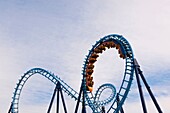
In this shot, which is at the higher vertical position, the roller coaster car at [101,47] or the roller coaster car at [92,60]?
the roller coaster car at [101,47]

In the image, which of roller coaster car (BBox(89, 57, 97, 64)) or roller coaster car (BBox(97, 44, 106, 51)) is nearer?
roller coaster car (BBox(97, 44, 106, 51))

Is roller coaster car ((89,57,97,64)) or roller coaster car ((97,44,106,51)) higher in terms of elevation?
roller coaster car ((97,44,106,51))

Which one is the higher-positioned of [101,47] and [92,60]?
[101,47]

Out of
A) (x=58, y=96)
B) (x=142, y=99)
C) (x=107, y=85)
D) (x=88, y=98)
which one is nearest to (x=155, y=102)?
(x=142, y=99)

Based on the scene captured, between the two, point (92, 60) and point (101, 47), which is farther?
point (92, 60)

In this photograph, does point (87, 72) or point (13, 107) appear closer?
point (87, 72)

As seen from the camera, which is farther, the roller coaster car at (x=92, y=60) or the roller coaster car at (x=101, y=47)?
the roller coaster car at (x=92, y=60)

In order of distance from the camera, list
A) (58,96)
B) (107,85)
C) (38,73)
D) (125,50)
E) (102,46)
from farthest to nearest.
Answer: (107,85) → (38,73) → (58,96) → (102,46) → (125,50)

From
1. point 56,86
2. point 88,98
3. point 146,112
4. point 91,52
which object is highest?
point 91,52

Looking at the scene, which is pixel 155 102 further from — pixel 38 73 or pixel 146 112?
pixel 38 73

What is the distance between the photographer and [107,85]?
115 ft

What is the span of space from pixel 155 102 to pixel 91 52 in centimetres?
861

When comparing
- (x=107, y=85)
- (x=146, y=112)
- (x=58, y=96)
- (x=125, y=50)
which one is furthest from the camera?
(x=107, y=85)

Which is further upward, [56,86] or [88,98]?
[56,86]
